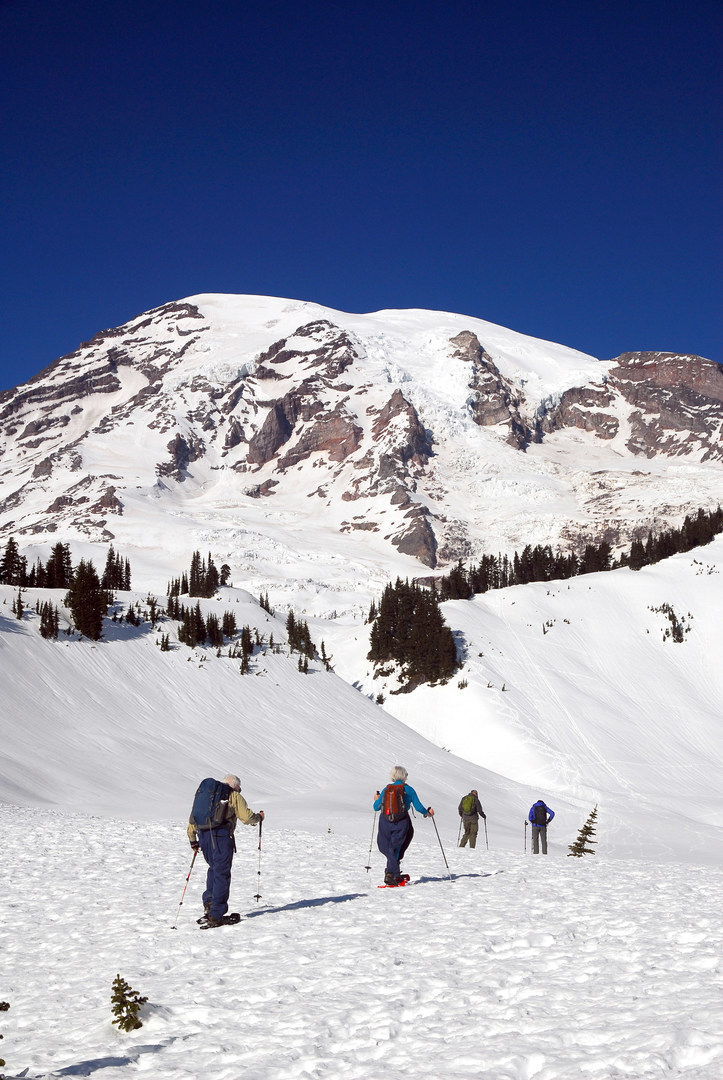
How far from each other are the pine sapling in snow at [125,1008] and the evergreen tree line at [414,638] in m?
57.8

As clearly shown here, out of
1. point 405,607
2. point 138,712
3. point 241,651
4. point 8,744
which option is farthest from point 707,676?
point 8,744

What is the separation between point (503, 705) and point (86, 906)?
4957 cm

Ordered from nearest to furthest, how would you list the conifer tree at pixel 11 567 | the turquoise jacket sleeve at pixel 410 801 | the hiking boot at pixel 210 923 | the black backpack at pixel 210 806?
the hiking boot at pixel 210 923
the black backpack at pixel 210 806
the turquoise jacket sleeve at pixel 410 801
the conifer tree at pixel 11 567

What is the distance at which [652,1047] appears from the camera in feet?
17.8

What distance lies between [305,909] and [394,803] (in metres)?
2.32

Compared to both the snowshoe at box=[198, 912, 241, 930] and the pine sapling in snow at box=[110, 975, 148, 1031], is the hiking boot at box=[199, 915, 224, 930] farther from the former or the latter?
the pine sapling in snow at box=[110, 975, 148, 1031]

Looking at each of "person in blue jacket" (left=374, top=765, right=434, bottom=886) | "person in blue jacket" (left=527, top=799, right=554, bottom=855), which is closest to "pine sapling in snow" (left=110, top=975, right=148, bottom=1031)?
"person in blue jacket" (left=374, top=765, right=434, bottom=886)

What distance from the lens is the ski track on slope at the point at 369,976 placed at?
18.4 feet

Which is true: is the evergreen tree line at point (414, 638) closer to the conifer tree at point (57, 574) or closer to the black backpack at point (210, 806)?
the conifer tree at point (57, 574)

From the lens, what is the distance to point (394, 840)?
12.5 meters

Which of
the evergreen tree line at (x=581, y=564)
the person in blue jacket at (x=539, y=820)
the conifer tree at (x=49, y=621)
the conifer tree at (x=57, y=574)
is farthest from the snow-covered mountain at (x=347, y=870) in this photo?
the evergreen tree line at (x=581, y=564)

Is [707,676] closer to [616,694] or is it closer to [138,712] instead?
[616,694]

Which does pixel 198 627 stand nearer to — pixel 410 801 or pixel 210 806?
pixel 410 801

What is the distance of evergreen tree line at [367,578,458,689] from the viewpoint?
64500 millimetres
